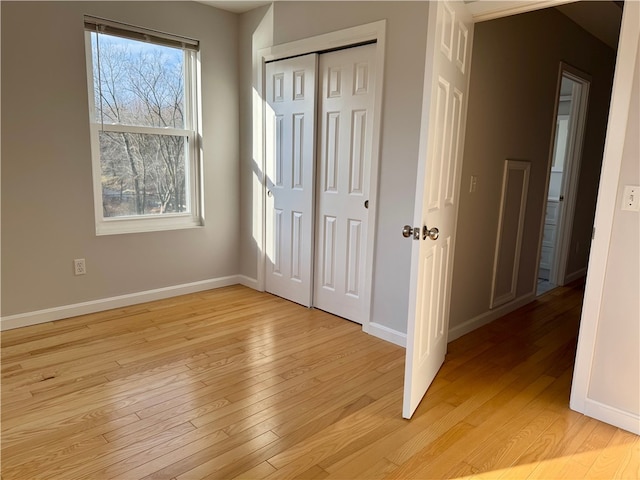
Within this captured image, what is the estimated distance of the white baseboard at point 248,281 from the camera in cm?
406

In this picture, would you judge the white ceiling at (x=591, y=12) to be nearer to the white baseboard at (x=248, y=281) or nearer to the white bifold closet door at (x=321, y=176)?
the white bifold closet door at (x=321, y=176)

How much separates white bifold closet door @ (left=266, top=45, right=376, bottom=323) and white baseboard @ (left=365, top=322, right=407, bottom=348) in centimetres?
18

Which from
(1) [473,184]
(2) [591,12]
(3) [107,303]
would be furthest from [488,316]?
(3) [107,303]

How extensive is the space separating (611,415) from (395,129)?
1933 millimetres

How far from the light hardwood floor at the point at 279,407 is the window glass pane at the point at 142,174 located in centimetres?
94

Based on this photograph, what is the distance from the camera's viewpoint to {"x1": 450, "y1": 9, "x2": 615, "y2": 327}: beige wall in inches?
112

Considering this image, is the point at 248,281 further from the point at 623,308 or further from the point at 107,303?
the point at 623,308

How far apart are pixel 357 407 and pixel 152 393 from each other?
1053 mm

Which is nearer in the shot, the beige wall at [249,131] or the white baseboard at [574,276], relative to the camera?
the beige wall at [249,131]

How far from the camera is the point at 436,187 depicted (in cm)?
211

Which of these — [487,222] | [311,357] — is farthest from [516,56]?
[311,357]

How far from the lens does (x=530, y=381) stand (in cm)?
247

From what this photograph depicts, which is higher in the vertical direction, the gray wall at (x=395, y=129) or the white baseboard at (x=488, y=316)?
the gray wall at (x=395, y=129)

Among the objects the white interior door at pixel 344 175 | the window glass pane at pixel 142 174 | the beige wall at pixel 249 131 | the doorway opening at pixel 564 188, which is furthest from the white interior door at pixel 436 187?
the window glass pane at pixel 142 174
